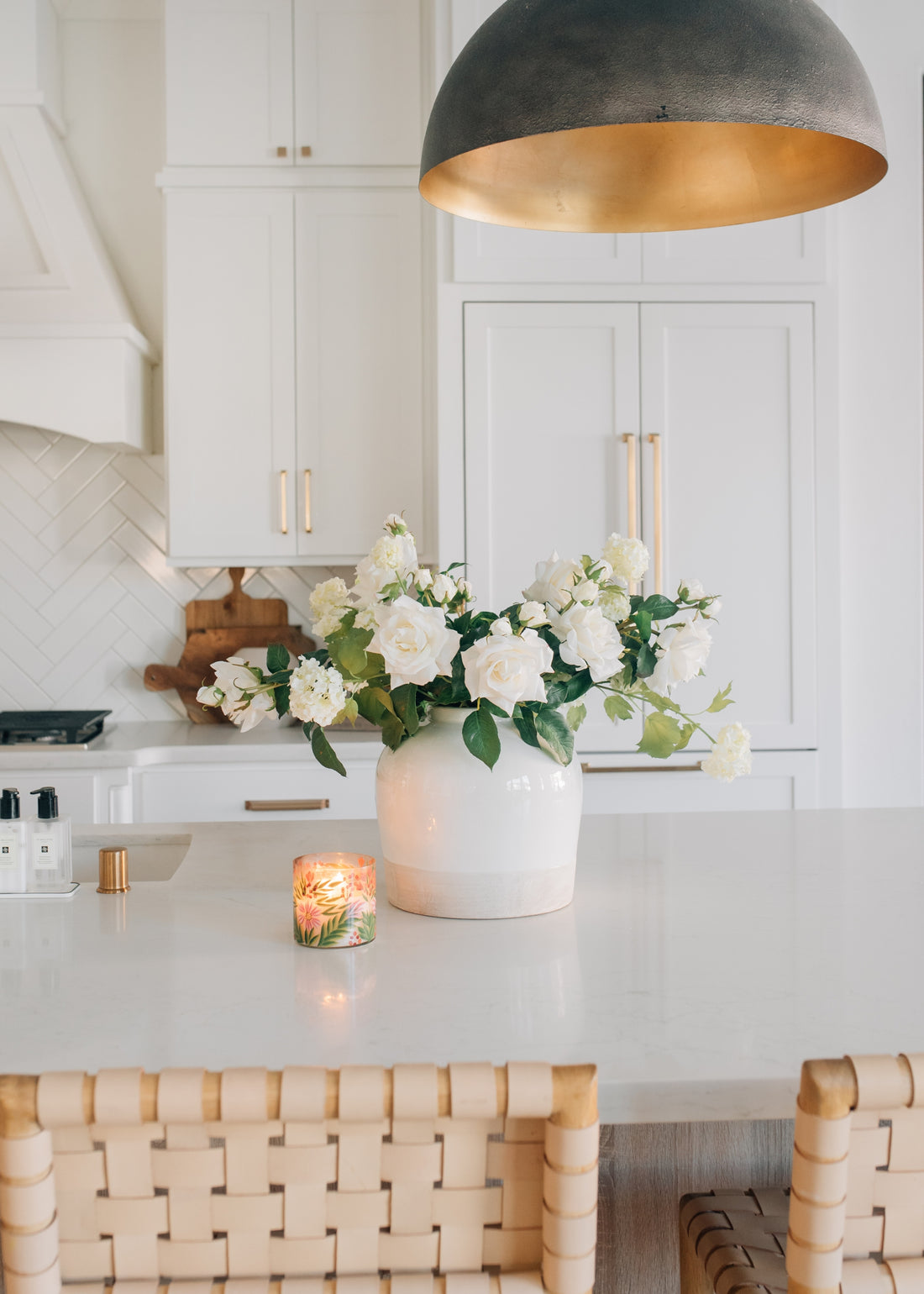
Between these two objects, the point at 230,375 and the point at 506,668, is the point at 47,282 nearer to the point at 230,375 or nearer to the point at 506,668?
the point at 230,375

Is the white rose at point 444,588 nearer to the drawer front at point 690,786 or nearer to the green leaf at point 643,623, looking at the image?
the green leaf at point 643,623

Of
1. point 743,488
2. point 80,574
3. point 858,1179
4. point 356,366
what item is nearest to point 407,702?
point 858,1179

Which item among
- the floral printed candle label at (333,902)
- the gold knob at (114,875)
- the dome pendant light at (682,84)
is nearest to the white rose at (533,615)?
the floral printed candle label at (333,902)

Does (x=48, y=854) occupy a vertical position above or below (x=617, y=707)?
below

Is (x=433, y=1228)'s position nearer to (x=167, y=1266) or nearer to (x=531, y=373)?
(x=167, y=1266)

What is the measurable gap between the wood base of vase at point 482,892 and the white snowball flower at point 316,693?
0.76 ft

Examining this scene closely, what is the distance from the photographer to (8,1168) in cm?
70

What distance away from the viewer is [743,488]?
281 centimetres

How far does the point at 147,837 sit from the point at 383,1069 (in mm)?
1040

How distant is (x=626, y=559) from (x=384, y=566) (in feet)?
0.98

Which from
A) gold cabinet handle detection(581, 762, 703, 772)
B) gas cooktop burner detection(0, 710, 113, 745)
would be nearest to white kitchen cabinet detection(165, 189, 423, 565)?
gas cooktop burner detection(0, 710, 113, 745)

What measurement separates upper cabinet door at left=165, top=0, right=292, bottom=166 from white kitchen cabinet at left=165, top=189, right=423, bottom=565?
116mm

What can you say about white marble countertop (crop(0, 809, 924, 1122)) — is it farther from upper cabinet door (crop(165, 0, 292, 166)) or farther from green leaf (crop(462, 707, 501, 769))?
upper cabinet door (crop(165, 0, 292, 166))

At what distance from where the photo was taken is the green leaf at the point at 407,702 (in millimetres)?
1206
